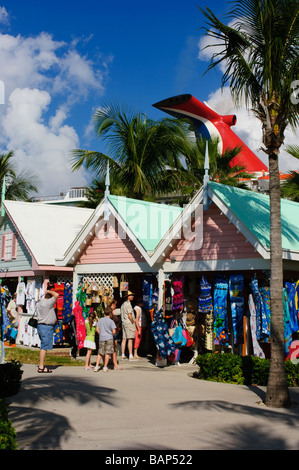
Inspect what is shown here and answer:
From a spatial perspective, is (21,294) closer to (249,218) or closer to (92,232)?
(92,232)

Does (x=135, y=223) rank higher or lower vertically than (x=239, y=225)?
higher

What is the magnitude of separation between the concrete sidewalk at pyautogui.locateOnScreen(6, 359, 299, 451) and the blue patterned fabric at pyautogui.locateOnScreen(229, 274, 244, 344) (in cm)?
196

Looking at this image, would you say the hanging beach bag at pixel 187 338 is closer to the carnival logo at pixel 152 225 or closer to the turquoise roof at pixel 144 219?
the carnival logo at pixel 152 225

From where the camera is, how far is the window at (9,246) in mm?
23422

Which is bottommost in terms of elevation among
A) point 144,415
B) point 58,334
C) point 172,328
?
point 144,415

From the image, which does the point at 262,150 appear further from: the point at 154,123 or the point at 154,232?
the point at 154,123

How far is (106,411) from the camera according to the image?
900 centimetres

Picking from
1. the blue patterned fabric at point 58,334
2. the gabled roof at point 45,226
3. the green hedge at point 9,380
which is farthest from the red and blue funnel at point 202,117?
the green hedge at point 9,380

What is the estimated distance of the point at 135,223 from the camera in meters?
17.0

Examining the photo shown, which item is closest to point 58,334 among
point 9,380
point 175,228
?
point 175,228

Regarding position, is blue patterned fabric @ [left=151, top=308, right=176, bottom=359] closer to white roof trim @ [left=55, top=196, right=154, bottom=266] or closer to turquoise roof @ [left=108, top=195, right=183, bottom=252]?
white roof trim @ [left=55, top=196, right=154, bottom=266]

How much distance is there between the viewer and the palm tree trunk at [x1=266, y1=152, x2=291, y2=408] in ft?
31.3

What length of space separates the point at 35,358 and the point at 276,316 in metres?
9.87

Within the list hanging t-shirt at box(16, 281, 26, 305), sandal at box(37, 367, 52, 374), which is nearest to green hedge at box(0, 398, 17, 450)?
sandal at box(37, 367, 52, 374)
